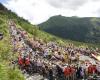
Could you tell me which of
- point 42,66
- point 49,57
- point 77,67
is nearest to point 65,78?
point 77,67

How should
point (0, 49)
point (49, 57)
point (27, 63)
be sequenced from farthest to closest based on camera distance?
point (49, 57) < point (27, 63) < point (0, 49)

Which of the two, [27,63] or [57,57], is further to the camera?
[57,57]

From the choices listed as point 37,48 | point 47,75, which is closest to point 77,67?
point 47,75

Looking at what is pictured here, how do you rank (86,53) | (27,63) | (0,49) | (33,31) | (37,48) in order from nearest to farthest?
(0,49)
(27,63)
(37,48)
(86,53)
(33,31)

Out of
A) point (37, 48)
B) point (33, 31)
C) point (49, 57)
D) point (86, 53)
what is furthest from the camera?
point (33, 31)

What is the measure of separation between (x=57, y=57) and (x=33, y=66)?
21.8 m

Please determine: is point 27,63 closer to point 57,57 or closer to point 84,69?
point 84,69

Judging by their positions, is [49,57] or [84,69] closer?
[84,69]

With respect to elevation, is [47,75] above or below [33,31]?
below

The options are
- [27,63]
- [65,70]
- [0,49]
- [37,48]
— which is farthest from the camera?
[37,48]

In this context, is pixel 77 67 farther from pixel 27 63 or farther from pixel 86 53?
pixel 86 53

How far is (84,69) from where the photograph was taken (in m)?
41.9

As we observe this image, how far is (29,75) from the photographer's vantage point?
4634 cm

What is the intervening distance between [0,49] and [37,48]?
216ft
